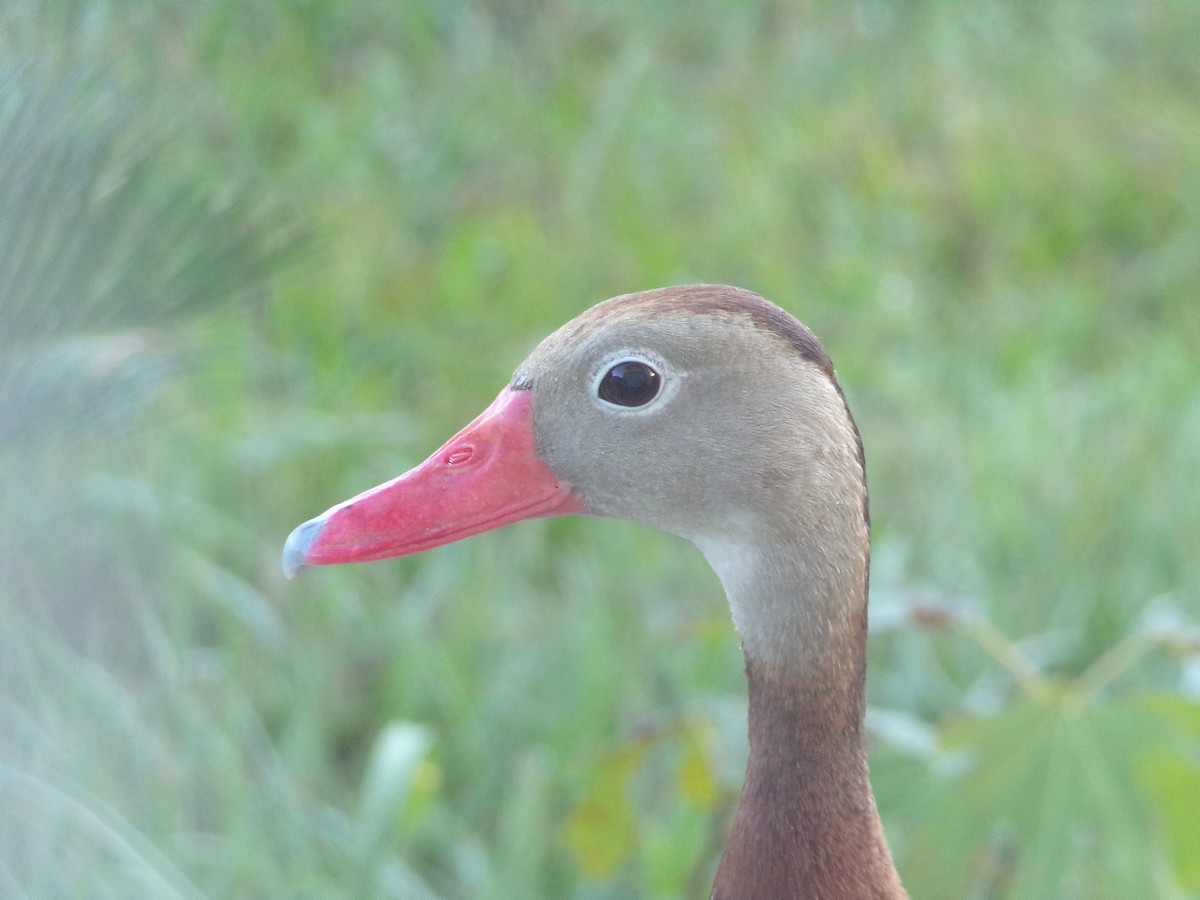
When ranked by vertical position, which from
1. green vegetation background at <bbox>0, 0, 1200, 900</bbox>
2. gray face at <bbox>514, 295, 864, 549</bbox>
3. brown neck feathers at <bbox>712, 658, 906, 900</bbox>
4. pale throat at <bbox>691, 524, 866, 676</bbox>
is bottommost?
brown neck feathers at <bbox>712, 658, 906, 900</bbox>

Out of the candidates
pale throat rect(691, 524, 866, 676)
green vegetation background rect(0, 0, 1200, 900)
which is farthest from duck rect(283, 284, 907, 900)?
green vegetation background rect(0, 0, 1200, 900)

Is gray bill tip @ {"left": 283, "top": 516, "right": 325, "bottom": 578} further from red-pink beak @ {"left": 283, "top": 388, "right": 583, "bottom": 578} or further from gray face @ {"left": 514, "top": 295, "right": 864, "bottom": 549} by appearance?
gray face @ {"left": 514, "top": 295, "right": 864, "bottom": 549}

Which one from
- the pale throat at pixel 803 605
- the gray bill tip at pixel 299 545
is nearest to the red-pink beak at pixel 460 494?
the gray bill tip at pixel 299 545

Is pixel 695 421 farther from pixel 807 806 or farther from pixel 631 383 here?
pixel 807 806

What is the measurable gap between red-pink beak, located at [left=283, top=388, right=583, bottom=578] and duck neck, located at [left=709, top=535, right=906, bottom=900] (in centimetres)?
19

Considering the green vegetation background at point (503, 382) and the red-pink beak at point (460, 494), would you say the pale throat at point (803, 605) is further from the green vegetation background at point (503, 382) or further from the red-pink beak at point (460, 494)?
the green vegetation background at point (503, 382)

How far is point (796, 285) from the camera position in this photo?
3.21 m

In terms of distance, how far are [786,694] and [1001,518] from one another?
5.19ft

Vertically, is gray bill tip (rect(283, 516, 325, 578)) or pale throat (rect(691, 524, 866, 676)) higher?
pale throat (rect(691, 524, 866, 676))

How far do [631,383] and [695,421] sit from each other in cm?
6

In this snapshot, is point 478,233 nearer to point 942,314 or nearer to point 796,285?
point 796,285

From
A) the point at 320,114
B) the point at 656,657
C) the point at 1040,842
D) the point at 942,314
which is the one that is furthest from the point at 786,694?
the point at 942,314

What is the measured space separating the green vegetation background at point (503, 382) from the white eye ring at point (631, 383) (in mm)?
255

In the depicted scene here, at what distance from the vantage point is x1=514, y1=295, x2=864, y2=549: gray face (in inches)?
41.6
